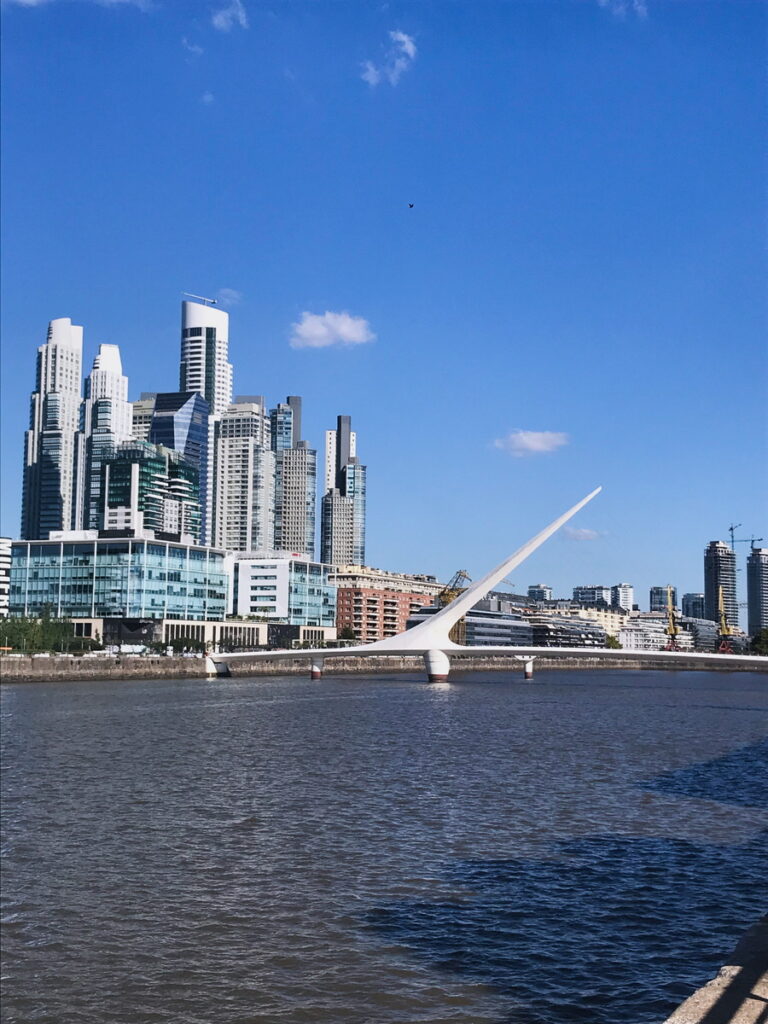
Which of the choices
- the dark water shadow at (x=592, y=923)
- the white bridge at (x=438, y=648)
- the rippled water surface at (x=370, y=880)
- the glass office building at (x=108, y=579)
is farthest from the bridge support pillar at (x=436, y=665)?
the dark water shadow at (x=592, y=923)

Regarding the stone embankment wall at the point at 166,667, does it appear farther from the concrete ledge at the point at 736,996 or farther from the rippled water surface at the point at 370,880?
the concrete ledge at the point at 736,996

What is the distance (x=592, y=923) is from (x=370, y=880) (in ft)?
9.32

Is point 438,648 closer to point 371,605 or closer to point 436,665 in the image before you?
point 436,665

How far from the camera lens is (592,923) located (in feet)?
38.3

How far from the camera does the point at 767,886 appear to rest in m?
13.1

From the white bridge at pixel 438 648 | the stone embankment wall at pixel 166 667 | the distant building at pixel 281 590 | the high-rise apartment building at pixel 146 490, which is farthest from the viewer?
the high-rise apartment building at pixel 146 490

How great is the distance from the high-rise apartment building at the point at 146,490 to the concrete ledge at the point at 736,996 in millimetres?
161091

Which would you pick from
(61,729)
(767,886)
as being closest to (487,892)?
(767,886)

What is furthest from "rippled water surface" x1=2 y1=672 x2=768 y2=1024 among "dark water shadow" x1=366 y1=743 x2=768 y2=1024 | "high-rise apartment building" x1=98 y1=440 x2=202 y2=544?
"high-rise apartment building" x1=98 y1=440 x2=202 y2=544

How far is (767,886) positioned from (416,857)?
4.39 meters

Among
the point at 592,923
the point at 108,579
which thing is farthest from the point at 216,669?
the point at 592,923

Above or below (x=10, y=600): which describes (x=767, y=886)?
below

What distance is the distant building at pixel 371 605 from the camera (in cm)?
15062

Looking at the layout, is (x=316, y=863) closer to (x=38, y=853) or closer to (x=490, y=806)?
(x=38, y=853)
